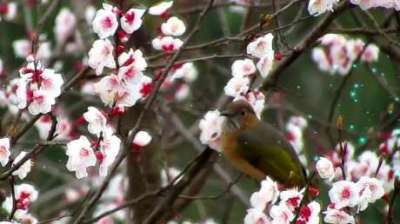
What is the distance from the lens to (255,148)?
5613 millimetres

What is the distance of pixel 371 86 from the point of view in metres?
8.01

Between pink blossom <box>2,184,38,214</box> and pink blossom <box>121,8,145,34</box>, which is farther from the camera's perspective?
pink blossom <box>2,184,38,214</box>

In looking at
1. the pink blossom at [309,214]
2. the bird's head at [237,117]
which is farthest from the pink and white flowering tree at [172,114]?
the bird's head at [237,117]

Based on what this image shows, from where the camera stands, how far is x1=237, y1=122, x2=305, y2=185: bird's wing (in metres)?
5.26

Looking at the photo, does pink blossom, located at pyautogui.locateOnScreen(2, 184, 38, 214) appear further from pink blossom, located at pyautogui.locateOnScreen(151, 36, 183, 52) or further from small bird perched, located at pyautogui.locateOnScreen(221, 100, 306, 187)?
small bird perched, located at pyautogui.locateOnScreen(221, 100, 306, 187)

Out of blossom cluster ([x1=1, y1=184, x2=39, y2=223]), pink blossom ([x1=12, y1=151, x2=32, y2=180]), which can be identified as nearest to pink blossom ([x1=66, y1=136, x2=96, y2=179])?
pink blossom ([x1=12, y1=151, x2=32, y2=180])

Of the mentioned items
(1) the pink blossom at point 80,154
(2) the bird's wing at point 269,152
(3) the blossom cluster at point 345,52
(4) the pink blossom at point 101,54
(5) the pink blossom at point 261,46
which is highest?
(3) the blossom cluster at point 345,52

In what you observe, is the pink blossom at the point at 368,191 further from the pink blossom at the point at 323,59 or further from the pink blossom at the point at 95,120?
the pink blossom at the point at 323,59

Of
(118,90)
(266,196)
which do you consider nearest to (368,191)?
(266,196)

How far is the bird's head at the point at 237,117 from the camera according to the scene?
5075mm

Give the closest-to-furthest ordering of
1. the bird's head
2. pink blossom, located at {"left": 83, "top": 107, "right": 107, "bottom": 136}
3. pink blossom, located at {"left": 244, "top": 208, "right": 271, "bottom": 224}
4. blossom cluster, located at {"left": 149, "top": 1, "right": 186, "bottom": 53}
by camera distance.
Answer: pink blossom, located at {"left": 83, "top": 107, "right": 107, "bottom": 136} → pink blossom, located at {"left": 244, "top": 208, "right": 271, "bottom": 224} → blossom cluster, located at {"left": 149, "top": 1, "right": 186, "bottom": 53} → the bird's head

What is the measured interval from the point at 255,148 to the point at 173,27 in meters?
1.77

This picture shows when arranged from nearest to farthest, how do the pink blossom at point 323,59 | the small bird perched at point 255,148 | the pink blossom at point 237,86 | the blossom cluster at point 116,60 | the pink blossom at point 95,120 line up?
the pink blossom at point 95,120 → the blossom cluster at point 116,60 → the pink blossom at point 237,86 → the small bird perched at point 255,148 → the pink blossom at point 323,59

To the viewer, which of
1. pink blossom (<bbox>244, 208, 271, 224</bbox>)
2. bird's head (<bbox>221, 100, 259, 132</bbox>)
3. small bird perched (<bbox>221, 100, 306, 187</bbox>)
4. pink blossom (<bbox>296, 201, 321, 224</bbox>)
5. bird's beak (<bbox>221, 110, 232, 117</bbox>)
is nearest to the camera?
pink blossom (<bbox>296, 201, 321, 224</bbox>)
